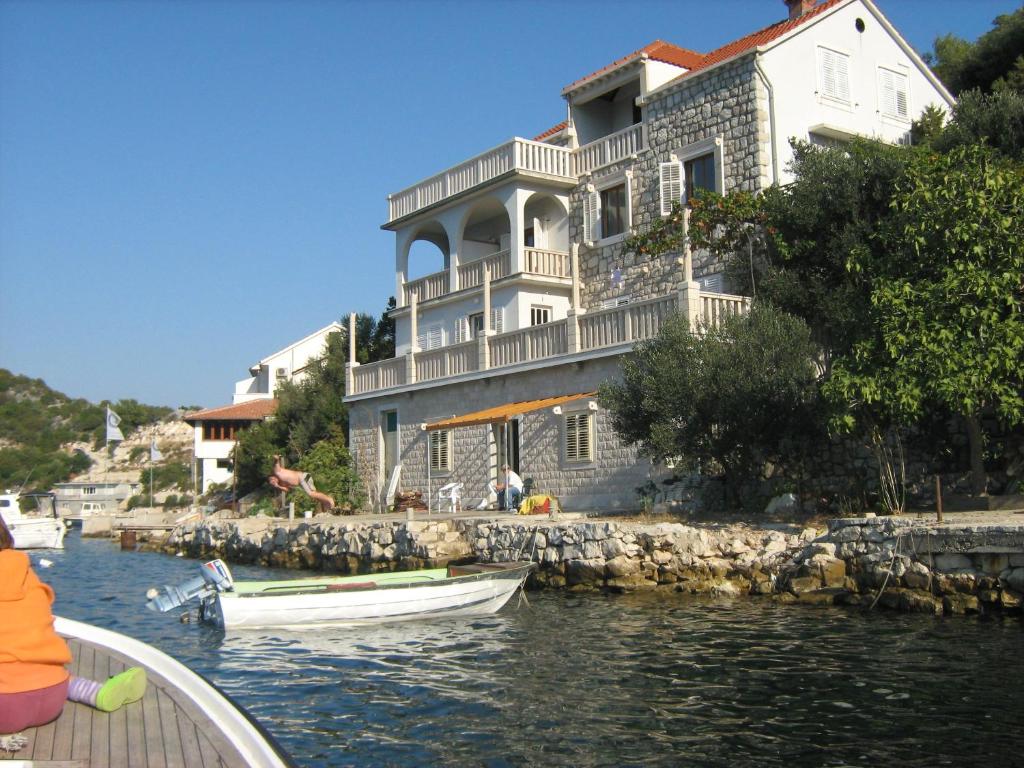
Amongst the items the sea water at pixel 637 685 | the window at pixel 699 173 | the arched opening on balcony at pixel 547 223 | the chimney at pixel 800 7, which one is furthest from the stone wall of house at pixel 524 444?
the chimney at pixel 800 7

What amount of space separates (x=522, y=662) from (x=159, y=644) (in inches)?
232

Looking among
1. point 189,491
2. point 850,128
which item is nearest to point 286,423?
point 850,128

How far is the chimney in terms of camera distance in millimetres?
27959

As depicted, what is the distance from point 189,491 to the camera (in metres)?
74.2

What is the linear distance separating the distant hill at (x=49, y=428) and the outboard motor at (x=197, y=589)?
81.0m

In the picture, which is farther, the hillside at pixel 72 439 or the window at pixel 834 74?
the hillside at pixel 72 439

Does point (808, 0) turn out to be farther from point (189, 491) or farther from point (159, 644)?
point (189, 491)

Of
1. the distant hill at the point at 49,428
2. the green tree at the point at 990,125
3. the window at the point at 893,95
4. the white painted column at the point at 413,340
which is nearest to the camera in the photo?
the green tree at the point at 990,125

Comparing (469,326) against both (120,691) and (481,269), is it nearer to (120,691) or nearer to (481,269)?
(481,269)

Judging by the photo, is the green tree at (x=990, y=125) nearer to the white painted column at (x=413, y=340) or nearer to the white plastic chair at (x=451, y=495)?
the white plastic chair at (x=451, y=495)

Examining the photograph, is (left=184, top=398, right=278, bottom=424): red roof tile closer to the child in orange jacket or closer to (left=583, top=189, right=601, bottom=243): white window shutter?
(left=583, top=189, right=601, bottom=243): white window shutter

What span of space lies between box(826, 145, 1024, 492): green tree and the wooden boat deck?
41.1ft

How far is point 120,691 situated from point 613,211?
78.4 feet

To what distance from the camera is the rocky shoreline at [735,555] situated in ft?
45.8
